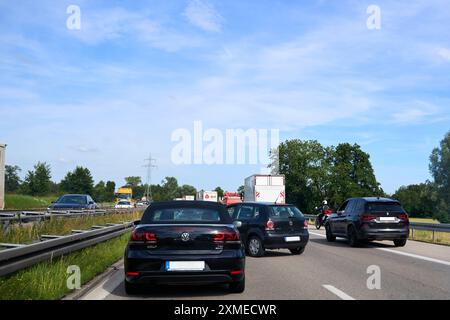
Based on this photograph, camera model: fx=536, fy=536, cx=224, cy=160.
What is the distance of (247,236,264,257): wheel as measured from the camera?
14.9 m

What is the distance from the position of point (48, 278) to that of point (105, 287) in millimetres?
1030

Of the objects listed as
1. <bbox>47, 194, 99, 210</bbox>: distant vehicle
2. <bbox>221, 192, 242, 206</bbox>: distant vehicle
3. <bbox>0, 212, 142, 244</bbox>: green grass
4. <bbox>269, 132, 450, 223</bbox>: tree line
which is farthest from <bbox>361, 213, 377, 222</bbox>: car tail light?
<bbox>269, 132, 450, 223</bbox>: tree line

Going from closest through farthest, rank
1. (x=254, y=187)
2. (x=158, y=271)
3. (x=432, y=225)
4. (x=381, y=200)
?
(x=158, y=271)
(x=381, y=200)
(x=432, y=225)
(x=254, y=187)

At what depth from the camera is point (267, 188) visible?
122 feet

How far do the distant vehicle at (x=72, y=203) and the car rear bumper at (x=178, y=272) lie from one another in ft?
72.8

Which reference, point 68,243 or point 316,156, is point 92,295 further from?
point 316,156

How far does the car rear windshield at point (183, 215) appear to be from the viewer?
873 centimetres

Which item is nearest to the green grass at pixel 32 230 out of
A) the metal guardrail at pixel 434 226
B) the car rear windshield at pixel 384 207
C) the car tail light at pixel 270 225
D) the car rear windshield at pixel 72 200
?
the car tail light at pixel 270 225

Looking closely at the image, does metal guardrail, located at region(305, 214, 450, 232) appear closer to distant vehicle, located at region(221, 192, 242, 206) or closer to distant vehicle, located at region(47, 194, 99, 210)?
distant vehicle, located at region(47, 194, 99, 210)

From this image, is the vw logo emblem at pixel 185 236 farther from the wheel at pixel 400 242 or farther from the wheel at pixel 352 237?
the wheel at pixel 400 242

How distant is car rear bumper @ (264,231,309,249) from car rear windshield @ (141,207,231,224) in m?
5.96
